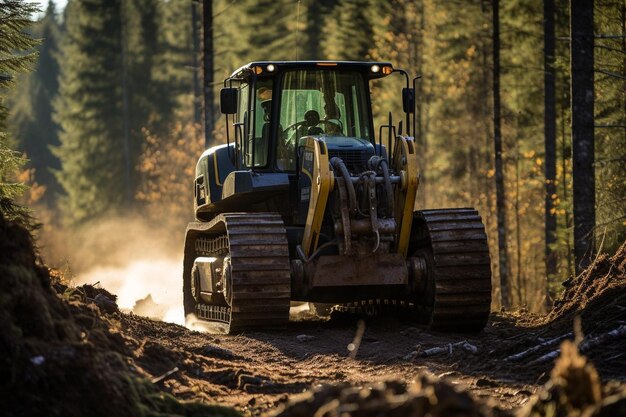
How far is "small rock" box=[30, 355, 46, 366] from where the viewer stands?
663 cm

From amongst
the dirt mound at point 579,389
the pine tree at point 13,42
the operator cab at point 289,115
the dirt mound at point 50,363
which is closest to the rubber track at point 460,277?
the operator cab at point 289,115

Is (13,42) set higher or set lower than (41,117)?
lower

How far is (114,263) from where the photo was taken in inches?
1597

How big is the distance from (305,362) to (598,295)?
365 centimetres

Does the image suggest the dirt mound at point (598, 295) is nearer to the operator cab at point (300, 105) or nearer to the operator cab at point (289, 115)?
the operator cab at point (289, 115)

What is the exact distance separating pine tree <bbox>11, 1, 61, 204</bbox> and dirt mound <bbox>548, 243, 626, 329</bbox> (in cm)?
5766

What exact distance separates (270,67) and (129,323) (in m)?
4.31

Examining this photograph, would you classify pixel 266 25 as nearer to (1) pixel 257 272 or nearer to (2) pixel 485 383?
(1) pixel 257 272

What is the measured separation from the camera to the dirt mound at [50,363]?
254 inches

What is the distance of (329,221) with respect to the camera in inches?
551

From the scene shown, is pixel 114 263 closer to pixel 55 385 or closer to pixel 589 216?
pixel 589 216

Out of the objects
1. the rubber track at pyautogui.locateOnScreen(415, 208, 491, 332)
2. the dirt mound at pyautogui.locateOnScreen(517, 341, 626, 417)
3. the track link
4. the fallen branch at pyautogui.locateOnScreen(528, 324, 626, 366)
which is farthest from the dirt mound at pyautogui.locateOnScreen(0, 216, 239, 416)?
the rubber track at pyautogui.locateOnScreen(415, 208, 491, 332)

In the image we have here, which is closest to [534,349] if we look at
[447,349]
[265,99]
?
[447,349]

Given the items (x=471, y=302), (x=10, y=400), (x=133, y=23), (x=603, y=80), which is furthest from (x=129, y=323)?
(x=133, y=23)
